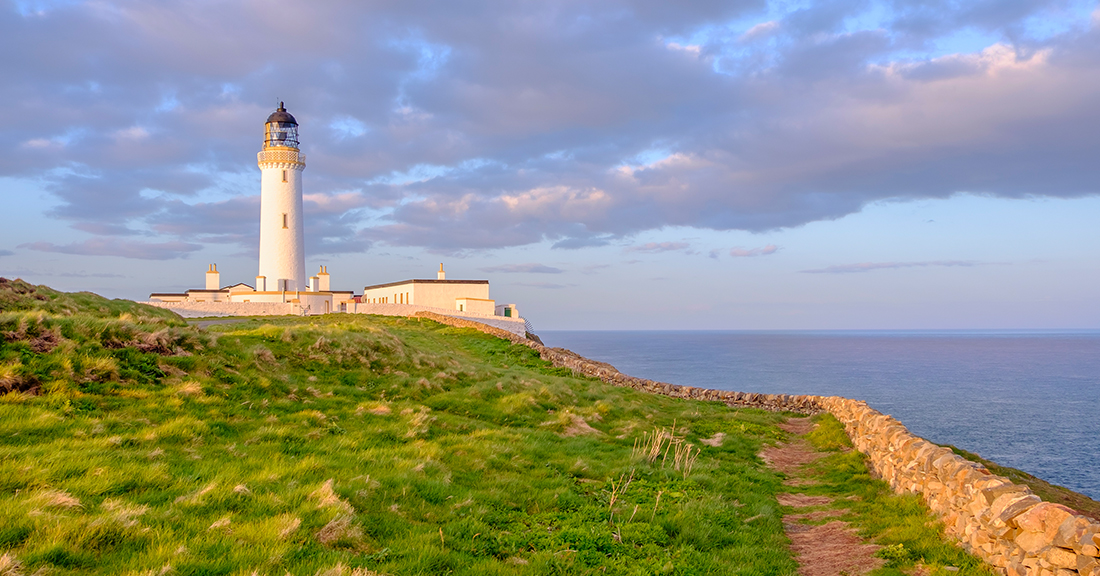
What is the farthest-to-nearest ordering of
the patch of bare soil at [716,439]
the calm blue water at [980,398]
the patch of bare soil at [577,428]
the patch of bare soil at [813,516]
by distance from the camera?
the calm blue water at [980,398] < the patch of bare soil at [716,439] < the patch of bare soil at [577,428] < the patch of bare soil at [813,516]

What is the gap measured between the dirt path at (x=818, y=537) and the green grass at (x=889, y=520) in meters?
0.23

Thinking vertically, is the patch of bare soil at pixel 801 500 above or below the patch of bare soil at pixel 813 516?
below

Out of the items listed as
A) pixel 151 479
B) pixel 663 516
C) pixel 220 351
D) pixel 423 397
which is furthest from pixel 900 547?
pixel 220 351

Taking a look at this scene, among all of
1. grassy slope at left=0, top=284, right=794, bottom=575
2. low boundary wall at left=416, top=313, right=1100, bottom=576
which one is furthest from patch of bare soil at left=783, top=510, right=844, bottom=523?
low boundary wall at left=416, top=313, right=1100, bottom=576

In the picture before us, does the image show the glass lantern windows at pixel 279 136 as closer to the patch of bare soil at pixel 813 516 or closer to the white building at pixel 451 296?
the white building at pixel 451 296

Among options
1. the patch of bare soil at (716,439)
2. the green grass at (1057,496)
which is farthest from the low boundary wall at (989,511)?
the patch of bare soil at (716,439)

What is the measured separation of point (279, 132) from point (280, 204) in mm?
7736

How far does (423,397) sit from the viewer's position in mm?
17453

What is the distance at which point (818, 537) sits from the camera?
34.7ft

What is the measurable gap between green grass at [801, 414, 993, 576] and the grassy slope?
145cm

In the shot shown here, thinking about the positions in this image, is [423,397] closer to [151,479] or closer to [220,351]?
[220,351]

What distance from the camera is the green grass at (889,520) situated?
8.40 meters

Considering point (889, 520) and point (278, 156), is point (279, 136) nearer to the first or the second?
point (278, 156)

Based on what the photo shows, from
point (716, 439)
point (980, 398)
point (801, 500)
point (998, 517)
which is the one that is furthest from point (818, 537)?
point (980, 398)
